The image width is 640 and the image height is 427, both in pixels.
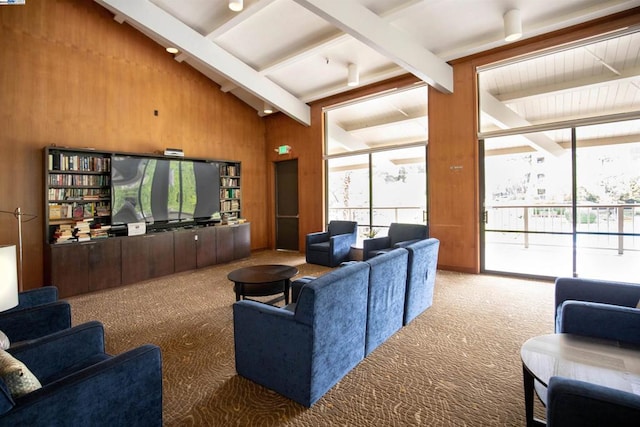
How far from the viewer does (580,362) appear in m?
1.53

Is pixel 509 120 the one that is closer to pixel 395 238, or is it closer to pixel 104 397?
pixel 395 238

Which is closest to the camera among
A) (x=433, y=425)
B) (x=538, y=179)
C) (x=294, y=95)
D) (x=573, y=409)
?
(x=573, y=409)

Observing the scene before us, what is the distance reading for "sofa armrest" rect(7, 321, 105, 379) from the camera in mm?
1605

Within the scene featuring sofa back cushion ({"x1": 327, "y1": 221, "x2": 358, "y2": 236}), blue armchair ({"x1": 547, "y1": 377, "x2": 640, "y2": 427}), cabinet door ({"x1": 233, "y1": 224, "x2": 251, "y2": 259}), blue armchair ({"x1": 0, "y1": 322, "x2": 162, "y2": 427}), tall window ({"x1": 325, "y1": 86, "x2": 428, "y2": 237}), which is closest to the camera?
blue armchair ({"x1": 547, "y1": 377, "x2": 640, "y2": 427})

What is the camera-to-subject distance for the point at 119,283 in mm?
4844

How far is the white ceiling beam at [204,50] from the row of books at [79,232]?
315cm

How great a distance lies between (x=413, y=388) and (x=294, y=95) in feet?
21.2

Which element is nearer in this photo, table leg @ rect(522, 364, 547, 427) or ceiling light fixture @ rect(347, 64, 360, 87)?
table leg @ rect(522, 364, 547, 427)

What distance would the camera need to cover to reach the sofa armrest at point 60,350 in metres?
1.61

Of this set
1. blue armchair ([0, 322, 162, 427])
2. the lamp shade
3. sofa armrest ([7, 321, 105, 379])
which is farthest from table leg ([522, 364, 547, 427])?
the lamp shade

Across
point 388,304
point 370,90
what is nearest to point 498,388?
point 388,304

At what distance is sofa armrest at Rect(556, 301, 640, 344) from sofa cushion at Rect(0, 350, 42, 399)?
9.05 ft

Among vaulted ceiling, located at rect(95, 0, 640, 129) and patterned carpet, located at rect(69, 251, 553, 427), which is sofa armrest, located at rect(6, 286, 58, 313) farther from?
vaulted ceiling, located at rect(95, 0, 640, 129)

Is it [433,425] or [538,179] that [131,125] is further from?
[538,179]
